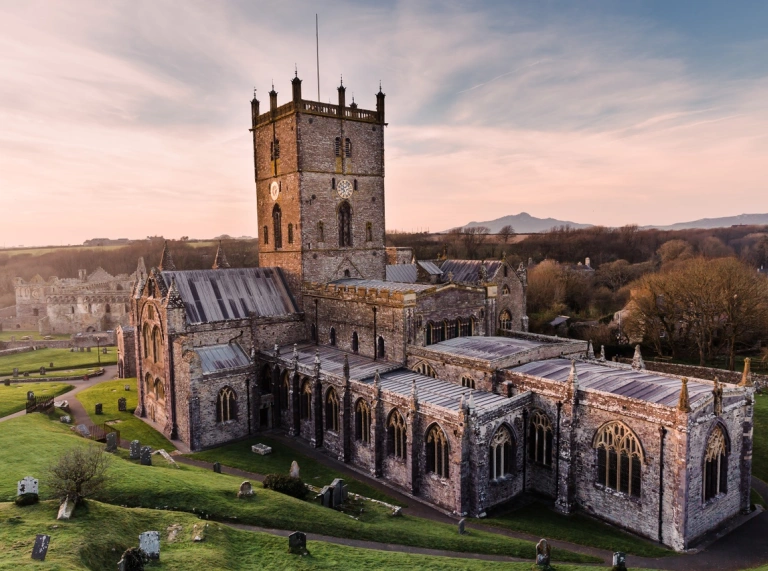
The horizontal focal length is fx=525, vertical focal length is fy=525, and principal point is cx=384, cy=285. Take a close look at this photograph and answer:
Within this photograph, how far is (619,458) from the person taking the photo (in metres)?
25.3

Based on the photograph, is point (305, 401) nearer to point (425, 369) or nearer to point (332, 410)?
point (332, 410)

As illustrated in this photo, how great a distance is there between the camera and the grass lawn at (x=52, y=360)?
213 ft

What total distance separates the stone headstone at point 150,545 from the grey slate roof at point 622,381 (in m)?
20.0

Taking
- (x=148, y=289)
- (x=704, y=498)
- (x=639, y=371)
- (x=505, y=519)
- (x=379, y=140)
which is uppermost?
(x=379, y=140)

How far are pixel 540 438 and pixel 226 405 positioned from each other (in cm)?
2144

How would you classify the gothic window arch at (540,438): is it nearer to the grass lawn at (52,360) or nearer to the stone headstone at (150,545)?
the stone headstone at (150,545)

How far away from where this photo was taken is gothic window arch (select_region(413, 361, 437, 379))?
34.3m

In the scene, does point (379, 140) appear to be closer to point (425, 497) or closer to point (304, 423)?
point (304, 423)

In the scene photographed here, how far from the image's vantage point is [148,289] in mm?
40000

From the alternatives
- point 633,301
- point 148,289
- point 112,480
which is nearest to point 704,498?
point 112,480

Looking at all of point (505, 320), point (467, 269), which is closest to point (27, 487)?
point (505, 320)

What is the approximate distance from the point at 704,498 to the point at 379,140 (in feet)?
114

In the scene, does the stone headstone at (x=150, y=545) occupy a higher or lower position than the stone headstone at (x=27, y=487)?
lower

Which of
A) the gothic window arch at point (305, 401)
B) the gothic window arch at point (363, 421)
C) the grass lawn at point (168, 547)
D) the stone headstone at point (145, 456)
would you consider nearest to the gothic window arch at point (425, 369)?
the gothic window arch at point (363, 421)
